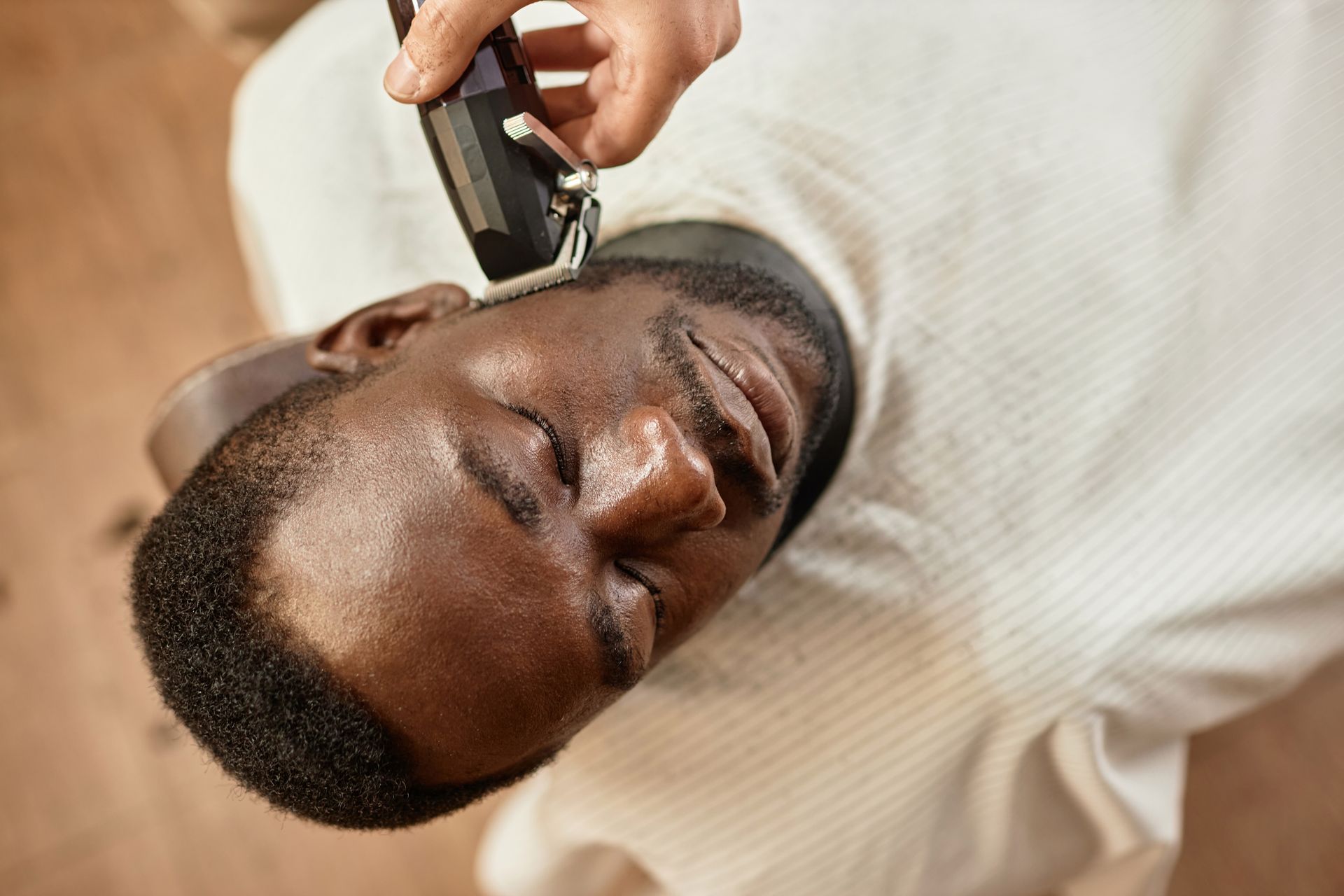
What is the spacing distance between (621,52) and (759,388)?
268mm

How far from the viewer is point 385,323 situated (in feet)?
2.80

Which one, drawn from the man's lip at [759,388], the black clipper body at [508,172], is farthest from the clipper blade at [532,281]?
the man's lip at [759,388]

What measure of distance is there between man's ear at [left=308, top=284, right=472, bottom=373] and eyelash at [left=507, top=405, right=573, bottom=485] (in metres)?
0.18

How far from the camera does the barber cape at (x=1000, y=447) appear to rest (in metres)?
0.94

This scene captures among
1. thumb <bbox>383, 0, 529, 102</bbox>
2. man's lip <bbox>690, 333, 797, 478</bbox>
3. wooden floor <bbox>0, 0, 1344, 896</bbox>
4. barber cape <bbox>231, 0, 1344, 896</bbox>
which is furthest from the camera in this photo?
wooden floor <bbox>0, 0, 1344, 896</bbox>

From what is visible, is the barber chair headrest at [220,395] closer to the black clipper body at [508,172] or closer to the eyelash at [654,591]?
the black clipper body at [508,172]

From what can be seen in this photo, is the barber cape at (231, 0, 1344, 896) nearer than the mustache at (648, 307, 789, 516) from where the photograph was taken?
No

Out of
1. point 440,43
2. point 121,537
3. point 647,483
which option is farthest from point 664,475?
point 121,537

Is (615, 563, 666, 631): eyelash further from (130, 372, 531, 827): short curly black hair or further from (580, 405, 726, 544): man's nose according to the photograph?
(130, 372, 531, 827): short curly black hair

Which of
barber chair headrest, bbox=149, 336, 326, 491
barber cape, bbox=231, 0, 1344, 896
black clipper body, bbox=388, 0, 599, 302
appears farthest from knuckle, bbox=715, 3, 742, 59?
barber chair headrest, bbox=149, 336, 326, 491

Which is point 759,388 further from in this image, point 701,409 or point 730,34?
point 730,34

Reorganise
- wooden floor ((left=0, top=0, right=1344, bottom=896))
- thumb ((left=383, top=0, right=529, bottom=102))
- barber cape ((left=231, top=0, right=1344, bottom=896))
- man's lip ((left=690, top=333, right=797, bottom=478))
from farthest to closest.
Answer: wooden floor ((left=0, top=0, right=1344, bottom=896))
barber cape ((left=231, top=0, right=1344, bottom=896))
man's lip ((left=690, top=333, right=797, bottom=478))
thumb ((left=383, top=0, right=529, bottom=102))

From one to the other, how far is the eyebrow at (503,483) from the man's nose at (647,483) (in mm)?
42

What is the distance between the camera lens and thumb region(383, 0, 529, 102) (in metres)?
0.62
